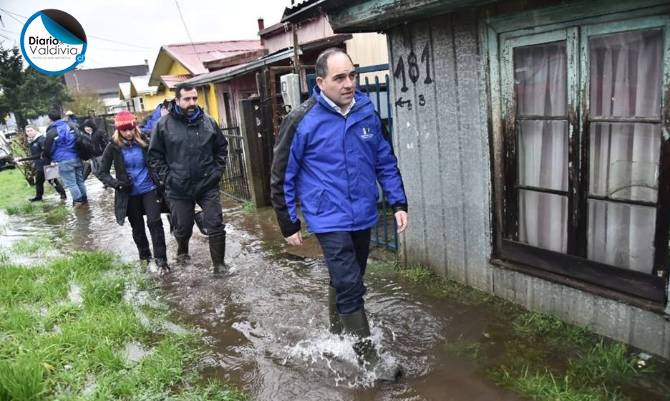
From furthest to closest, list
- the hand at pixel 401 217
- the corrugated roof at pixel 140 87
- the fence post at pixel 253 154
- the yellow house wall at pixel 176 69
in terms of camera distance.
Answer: the corrugated roof at pixel 140 87, the yellow house wall at pixel 176 69, the fence post at pixel 253 154, the hand at pixel 401 217

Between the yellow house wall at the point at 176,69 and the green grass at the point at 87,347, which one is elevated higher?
the yellow house wall at the point at 176,69

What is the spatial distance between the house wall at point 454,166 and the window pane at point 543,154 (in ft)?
0.99

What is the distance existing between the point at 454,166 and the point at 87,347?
11.1 ft

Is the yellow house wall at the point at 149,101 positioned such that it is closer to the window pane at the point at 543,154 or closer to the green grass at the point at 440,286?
the green grass at the point at 440,286

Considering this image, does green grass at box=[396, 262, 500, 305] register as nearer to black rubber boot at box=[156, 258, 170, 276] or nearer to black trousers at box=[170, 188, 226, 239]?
black trousers at box=[170, 188, 226, 239]

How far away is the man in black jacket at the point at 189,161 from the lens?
5160mm

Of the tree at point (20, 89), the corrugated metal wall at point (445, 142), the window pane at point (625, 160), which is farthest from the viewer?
the tree at point (20, 89)

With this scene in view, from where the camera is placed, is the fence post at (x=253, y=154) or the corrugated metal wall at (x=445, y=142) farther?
the fence post at (x=253, y=154)

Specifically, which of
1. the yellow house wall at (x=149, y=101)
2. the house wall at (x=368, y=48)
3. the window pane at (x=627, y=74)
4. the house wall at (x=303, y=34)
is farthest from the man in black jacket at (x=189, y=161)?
the yellow house wall at (x=149, y=101)

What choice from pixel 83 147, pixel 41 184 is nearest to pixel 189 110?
pixel 83 147

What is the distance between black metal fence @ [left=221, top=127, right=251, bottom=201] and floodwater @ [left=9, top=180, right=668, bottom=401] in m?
2.57

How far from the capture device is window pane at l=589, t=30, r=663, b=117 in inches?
120

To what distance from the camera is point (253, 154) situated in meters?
8.26

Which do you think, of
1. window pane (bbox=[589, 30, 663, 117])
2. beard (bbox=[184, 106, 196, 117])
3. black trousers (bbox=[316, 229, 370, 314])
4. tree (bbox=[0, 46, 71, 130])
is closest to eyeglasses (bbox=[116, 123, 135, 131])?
beard (bbox=[184, 106, 196, 117])
